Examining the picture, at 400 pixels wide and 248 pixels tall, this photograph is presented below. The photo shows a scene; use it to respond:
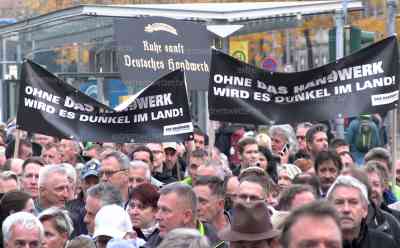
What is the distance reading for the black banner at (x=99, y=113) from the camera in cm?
1446

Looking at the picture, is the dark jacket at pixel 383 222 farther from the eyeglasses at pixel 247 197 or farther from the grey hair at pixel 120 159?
the grey hair at pixel 120 159

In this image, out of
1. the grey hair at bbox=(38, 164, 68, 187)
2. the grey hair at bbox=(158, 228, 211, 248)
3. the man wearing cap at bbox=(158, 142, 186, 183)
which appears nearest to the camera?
the grey hair at bbox=(158, 228, 211, 248)

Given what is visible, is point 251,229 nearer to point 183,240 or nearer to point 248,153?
point 183,240

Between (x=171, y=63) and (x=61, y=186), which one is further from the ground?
(x=171, y=63)

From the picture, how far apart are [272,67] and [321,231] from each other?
2450 cm

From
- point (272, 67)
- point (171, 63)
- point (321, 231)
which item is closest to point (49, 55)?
point (272, 67)

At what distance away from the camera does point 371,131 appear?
797 inches

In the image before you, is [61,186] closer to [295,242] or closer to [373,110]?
[373,110]

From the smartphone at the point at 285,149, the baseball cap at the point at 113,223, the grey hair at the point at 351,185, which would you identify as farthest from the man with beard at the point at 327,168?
the smartphone at the point at 285,149

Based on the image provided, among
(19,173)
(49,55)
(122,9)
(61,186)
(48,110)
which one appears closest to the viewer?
(61,186)

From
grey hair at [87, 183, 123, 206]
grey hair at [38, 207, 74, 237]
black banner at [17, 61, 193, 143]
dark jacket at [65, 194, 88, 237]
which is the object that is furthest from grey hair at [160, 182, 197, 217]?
black banner at [17, 61, 193, 143]

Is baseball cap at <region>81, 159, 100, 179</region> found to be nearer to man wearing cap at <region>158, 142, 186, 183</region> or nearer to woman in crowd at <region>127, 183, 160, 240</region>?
man wearing cap at <region>158, 142, 186, 183</region>

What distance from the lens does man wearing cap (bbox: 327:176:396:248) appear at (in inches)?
341

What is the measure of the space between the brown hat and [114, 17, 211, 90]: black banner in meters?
10.6
